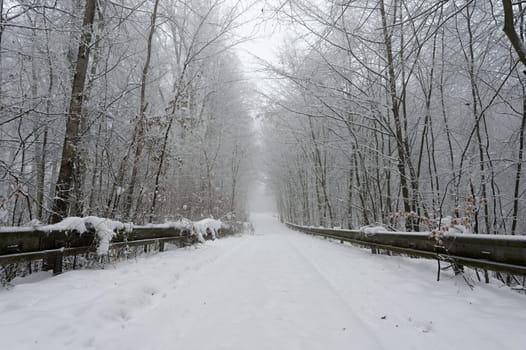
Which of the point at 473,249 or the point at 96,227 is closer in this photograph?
the point at 473,249

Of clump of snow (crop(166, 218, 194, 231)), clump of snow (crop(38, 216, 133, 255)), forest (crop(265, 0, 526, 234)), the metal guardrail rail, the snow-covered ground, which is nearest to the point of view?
the snow-covered ground

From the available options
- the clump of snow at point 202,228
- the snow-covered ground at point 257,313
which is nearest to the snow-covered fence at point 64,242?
the snow-covered ground at point 257,313

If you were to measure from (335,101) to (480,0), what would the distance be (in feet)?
10.8

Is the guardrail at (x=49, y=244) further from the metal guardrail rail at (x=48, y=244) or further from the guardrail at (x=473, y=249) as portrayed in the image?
the guardrail at (x=473, y=249)

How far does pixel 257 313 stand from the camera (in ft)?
8.52

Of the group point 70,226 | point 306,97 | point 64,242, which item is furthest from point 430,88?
point 64,242

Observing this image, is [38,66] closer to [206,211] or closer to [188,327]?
[188,327]

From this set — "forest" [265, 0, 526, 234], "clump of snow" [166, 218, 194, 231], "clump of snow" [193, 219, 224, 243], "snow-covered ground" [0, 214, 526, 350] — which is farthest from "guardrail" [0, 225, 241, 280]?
"forest" [265, 0, 526, 234]

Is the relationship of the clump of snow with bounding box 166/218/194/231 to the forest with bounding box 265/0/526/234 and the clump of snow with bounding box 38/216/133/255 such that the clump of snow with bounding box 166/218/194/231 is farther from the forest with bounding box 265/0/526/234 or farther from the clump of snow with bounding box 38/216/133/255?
the forest with bounding box 265/0/526/234

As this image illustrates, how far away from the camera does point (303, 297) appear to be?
3096 mm

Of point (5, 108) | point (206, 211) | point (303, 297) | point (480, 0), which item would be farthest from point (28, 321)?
point (206, 211)

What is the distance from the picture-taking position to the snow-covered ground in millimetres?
1994

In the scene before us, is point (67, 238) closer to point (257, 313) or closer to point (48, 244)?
point (48, 244)

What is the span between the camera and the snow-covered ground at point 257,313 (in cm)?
199
